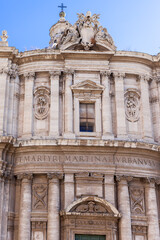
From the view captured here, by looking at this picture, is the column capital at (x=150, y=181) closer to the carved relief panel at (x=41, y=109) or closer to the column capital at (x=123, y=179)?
the column capital at (x=123, y=179)

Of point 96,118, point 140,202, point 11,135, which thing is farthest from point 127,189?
point 11,135

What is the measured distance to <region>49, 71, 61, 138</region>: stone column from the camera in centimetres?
1892

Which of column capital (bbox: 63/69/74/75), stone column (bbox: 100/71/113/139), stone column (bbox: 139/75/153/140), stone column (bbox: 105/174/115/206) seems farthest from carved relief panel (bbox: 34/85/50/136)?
stone column (bbox: 139/75/153/140)

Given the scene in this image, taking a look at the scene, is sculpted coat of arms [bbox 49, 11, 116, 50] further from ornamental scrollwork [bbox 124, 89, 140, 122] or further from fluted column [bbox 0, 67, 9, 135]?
fluted column [bbox 0, 67, 9, 135]

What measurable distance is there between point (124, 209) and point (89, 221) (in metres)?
1.76

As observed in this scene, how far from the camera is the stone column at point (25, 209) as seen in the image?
17000 mm

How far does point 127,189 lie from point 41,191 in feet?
13.8

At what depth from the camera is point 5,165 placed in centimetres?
1797

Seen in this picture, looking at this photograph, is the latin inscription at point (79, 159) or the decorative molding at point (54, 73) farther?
the decorative molding at point (54, 73)

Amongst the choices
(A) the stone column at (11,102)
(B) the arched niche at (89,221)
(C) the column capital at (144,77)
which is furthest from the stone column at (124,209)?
(A) the stone column at (11,102)

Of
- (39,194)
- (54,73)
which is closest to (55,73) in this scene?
(54,73)

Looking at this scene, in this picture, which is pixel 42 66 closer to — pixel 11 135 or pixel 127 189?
pixel 11 135

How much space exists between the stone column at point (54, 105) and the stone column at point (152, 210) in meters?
5.33

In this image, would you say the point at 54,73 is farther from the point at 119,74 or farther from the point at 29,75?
the point at 119,74
